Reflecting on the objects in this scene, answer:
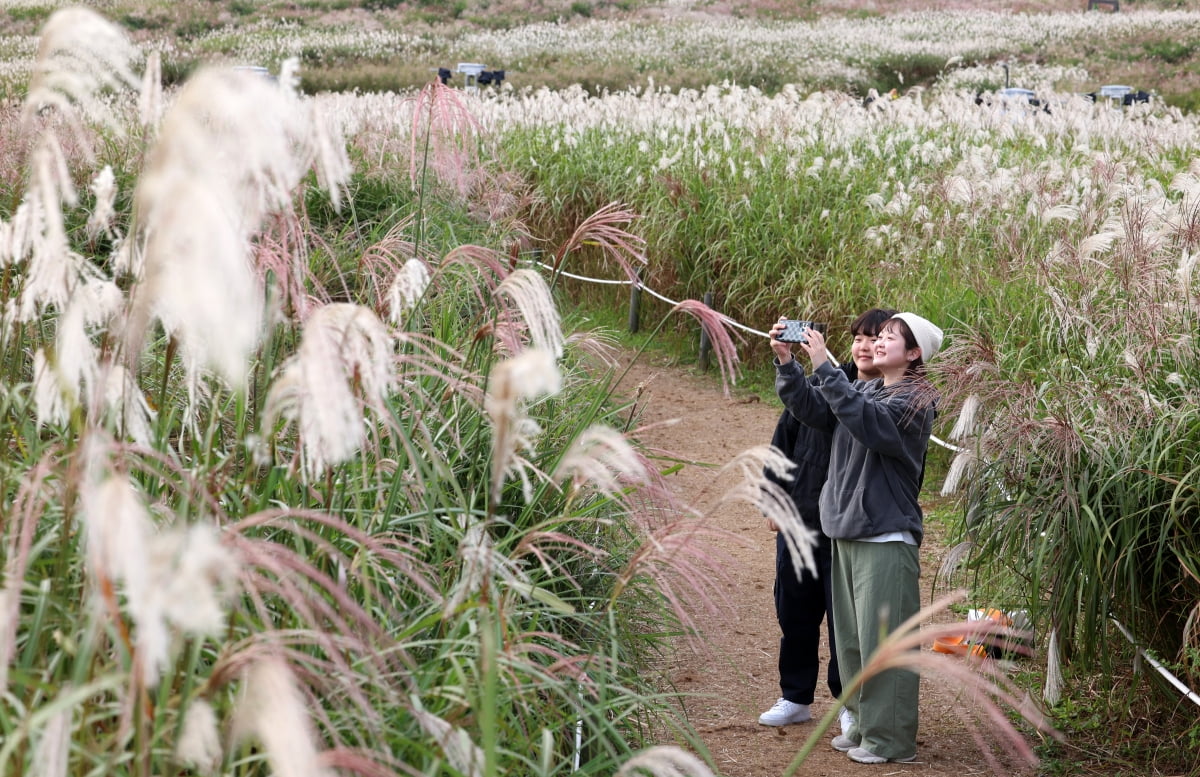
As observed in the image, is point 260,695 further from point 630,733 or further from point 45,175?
point 630,733

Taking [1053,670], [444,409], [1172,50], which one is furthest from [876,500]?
[1172,50]

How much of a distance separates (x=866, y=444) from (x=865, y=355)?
448 millimetres

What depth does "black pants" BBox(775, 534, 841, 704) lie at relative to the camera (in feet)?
14.4

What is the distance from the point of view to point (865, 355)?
4.29m

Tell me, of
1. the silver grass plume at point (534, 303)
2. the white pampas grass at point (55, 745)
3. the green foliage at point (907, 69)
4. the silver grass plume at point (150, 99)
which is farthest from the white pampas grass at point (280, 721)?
the green foliage at point (907, 69)

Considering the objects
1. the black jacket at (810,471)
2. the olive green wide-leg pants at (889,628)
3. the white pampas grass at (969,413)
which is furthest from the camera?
the black jacket at (810,471)

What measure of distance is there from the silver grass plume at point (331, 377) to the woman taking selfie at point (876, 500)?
2.09m

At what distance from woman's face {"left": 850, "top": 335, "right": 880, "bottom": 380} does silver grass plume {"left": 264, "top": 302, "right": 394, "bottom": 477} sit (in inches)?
93.6

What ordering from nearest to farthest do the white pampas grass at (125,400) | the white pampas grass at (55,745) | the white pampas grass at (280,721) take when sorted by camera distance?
the white pampas grass at (280,721)
the white pampas grass at (55,745)
the white pampas grass at (125,400)

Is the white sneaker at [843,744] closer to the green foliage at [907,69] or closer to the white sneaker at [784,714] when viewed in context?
the white sneaker at [784,714]

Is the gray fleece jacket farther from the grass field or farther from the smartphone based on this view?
the grass field

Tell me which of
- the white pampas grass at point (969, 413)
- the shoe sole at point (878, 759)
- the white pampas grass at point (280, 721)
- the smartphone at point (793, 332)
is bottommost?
the shoe sole at point (878, 759)

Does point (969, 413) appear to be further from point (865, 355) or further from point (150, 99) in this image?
point (150, 99)

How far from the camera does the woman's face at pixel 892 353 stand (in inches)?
163
